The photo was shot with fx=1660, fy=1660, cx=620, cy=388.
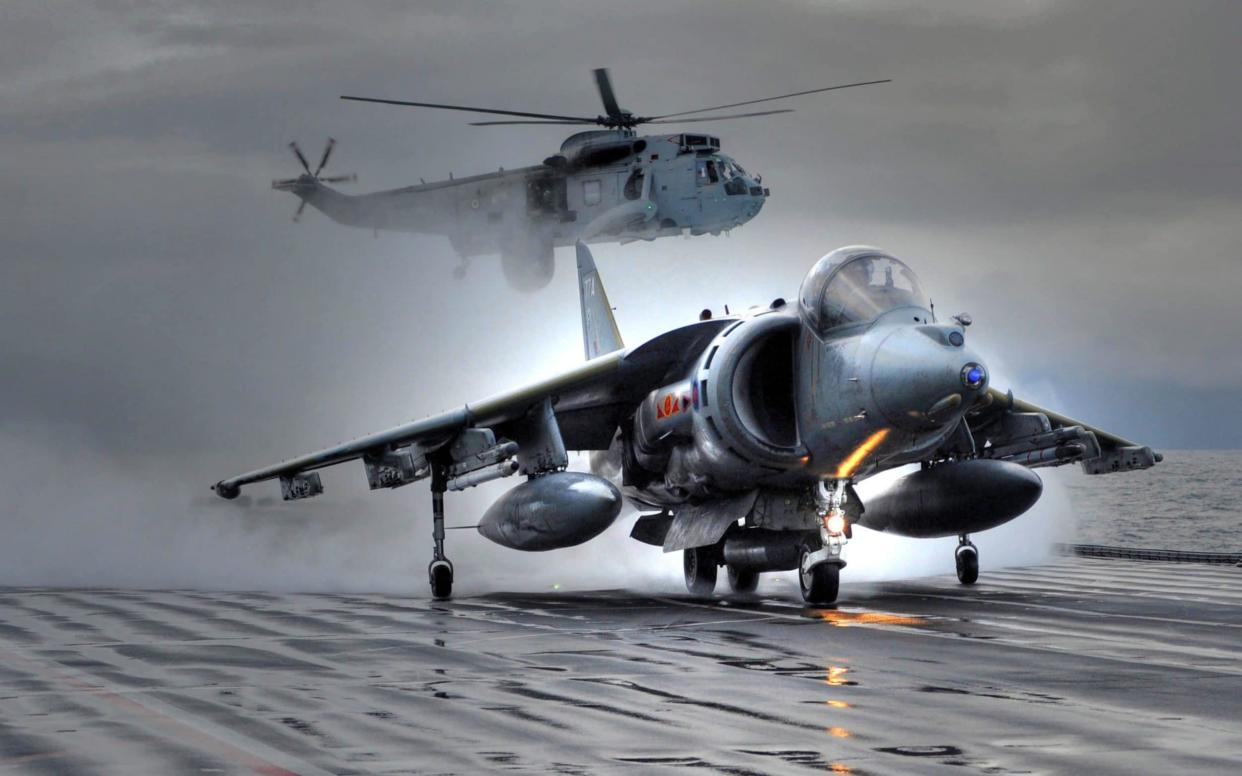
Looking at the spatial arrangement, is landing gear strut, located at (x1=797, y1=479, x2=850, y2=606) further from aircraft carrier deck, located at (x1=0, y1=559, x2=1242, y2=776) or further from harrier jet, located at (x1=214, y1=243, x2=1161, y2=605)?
aircraft carrier deck, located at (x1=0, y1=559, x2=1242, y2=776)

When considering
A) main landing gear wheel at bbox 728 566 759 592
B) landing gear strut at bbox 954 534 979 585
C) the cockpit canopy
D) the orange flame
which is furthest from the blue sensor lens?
landing gear strut at bbox 954 534 979 585

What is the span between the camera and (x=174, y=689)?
11266 mm

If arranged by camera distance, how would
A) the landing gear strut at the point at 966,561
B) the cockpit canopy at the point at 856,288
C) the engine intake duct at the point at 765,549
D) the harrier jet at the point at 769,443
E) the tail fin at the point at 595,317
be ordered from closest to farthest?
1. the harrier jet at the point at 769,443
2. the cockpit canopy at the point at 856,288
3. the engine intake duct at the point at 765,549
4. the landing gear strut at the point at 966,561
5. the tail fin at the point at 595,317

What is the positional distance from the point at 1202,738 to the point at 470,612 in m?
11.1

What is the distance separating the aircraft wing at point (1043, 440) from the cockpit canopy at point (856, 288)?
3.84 m

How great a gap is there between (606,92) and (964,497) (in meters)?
16.8

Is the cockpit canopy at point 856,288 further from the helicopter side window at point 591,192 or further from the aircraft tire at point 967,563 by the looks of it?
the helicopter side window at point 591,192

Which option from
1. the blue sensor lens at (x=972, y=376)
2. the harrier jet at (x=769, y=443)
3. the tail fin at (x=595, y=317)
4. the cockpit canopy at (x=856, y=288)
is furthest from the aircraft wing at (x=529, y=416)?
the blue sensor lens at (x=972, y=376)

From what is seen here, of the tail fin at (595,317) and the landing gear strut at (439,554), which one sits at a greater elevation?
the tail fin at (595,317)

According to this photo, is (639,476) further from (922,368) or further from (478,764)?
(478,764)

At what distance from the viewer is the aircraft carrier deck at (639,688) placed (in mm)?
8227

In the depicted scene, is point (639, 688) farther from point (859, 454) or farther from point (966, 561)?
point (966, 561)

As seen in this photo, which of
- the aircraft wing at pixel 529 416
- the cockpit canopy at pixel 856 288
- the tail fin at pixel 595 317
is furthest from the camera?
the tail fin at pixel 595 317

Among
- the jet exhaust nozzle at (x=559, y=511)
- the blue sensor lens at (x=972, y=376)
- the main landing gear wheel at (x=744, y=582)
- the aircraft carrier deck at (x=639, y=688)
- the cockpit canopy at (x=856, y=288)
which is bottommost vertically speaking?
the aircraft carrier deck at (x=639, y=688)
